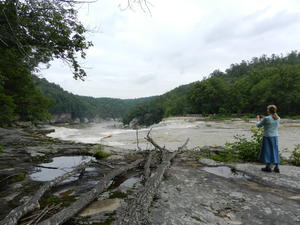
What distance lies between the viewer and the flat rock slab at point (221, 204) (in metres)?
2.78

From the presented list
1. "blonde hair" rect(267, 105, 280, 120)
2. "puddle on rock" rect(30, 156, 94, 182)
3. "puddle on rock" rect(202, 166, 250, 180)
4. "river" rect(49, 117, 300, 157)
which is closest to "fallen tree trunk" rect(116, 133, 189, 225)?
"puddle on rock" rect(30, 156, 94, 182)

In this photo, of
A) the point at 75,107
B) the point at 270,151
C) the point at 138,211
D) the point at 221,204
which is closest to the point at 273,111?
the point at 270,151

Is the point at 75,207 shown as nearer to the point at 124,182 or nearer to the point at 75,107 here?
the point at 124,182

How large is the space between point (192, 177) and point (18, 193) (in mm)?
4022

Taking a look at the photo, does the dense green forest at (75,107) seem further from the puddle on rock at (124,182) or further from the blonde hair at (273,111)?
the blonde hair at (273,111)

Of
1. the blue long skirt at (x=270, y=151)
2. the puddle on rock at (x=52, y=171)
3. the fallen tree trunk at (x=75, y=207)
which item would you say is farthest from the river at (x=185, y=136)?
the fallen tree trunk at (x=75, y=207)

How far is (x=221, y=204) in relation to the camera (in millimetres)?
3320

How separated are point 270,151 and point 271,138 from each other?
0.40 m

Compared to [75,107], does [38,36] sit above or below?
below

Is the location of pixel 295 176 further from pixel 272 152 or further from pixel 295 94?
pixel 295 94

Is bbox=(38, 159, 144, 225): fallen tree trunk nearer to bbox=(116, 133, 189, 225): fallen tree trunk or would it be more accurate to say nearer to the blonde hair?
bbox=(116, 133, 189, 225): fallen tree trunk

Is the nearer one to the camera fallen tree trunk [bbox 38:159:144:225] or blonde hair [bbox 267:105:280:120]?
fallen tree trunk [bbox 38:159:144:225]

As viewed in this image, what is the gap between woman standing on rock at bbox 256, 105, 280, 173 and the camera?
5258mm

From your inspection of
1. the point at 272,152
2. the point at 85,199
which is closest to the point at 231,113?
the point at 272,152
